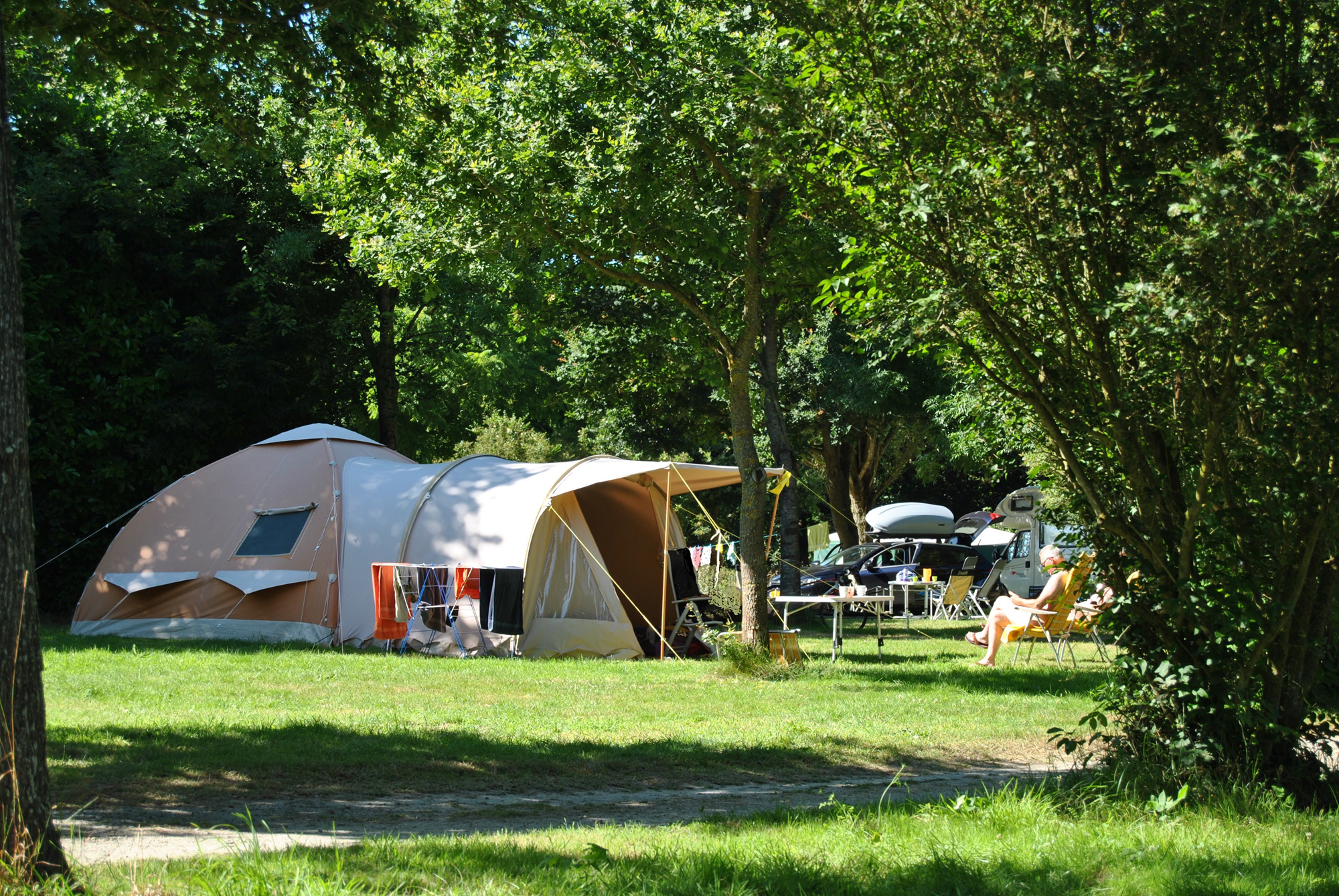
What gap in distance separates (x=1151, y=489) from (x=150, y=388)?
652 inches

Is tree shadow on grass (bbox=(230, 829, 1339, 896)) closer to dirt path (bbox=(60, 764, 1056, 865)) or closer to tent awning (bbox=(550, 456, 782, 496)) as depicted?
dirt path (bbox=(60, 764, 1056, 865))

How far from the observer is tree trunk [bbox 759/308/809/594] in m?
17.8

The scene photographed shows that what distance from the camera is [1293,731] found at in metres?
5.64

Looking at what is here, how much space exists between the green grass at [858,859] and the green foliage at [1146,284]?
69cm

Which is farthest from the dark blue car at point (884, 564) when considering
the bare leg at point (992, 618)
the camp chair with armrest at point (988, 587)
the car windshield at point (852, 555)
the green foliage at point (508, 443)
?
the bare leg at point (992, 618)

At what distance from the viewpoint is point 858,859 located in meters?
4.55

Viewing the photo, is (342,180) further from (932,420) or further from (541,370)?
(541,370)

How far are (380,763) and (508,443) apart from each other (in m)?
17.7

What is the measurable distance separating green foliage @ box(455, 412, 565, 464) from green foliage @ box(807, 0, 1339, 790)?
18646mm

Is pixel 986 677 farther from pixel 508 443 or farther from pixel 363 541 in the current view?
pixel 508 443

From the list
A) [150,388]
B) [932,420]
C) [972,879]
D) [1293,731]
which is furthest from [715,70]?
[932,420]

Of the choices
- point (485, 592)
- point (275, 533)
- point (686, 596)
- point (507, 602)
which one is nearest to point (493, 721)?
point (507, 602)

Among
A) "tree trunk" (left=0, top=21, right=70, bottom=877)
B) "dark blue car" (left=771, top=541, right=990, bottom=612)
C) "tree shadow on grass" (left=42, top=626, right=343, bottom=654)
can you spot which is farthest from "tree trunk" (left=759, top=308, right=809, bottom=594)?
"tree trunk" (left=0, top=21, right=70, bottom=877)

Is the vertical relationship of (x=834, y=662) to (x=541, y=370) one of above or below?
below
